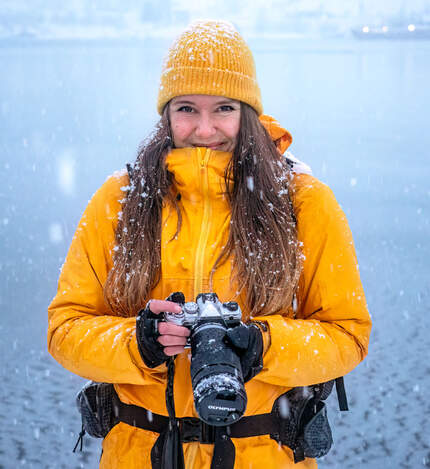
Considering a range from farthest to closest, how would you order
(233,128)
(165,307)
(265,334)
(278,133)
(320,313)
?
(278,133) → (233,128) → (320,313) → (265,334) → (165,307)

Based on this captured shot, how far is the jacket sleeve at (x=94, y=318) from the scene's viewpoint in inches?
50.8

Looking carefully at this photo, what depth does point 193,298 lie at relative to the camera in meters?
1.38

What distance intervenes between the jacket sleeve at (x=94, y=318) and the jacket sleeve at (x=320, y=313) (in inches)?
11.7

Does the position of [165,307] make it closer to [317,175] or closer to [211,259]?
[211,259]

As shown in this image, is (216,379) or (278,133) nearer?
(216,379)

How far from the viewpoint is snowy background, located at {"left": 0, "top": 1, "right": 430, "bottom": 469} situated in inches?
105

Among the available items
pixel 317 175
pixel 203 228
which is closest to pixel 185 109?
pixel 203 228

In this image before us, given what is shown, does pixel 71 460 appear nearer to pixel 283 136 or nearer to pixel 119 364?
pixel 119 364

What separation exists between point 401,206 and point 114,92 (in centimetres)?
891

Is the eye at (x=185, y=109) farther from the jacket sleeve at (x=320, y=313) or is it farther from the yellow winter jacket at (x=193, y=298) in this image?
the jacket sleeve at (x=320, y=313)

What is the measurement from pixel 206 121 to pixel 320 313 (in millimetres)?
581

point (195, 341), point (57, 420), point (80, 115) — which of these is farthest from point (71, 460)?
point (80, 115)

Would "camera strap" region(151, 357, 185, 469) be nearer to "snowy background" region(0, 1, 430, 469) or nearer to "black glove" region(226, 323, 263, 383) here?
"black glove" region(226, 323, 263, 383)

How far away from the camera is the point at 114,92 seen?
42.4 feet
